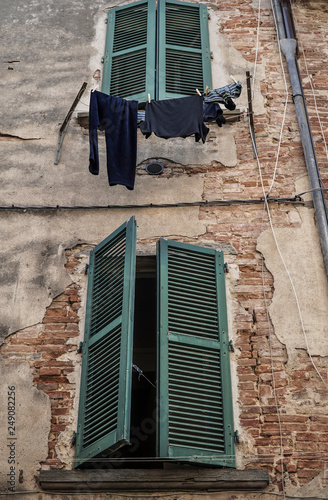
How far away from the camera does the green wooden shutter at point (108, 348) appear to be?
203 inches

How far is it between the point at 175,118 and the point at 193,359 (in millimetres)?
2377

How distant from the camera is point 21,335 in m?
6.04

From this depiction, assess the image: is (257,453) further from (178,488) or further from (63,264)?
(63,264)

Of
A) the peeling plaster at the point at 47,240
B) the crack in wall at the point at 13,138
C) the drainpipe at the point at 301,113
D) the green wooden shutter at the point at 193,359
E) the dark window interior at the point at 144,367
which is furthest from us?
the dark window interior at the point at 144,367

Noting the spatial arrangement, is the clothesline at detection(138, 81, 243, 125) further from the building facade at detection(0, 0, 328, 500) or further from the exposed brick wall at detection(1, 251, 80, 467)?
the exposed brick wall at detection(1, 251, 80, 467)

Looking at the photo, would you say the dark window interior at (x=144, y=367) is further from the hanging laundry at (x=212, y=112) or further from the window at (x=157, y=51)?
the window at (x=157, y=51)

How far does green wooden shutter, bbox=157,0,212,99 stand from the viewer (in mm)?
7582

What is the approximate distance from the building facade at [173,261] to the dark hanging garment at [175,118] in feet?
1.11

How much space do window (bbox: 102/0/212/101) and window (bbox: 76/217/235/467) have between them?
85.5 inches

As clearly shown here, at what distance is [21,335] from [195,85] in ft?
11.1

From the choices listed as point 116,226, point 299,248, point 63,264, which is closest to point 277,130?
point 299,248

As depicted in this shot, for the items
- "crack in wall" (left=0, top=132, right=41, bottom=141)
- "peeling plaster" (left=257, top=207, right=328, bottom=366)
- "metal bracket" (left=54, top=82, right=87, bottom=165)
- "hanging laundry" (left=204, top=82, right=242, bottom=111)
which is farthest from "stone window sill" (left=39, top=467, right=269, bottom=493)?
"crack in wall" (left=0, top=132, right=41, bottom=141)

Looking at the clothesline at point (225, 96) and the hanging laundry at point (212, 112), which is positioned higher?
the clothesline at point (225, 96)

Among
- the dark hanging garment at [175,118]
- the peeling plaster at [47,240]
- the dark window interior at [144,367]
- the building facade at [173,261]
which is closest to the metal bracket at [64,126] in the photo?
the building facade at [173,261]
